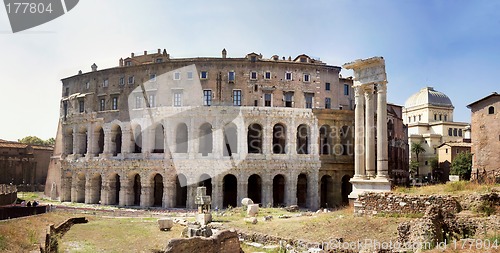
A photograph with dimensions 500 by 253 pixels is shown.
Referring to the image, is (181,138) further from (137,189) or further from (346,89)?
(346,89)

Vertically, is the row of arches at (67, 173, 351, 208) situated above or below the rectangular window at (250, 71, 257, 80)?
below

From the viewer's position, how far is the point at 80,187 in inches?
1693

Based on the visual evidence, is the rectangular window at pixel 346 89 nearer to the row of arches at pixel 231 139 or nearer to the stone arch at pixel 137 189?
the row of arches at pixel 231 139

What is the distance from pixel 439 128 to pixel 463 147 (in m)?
13.4

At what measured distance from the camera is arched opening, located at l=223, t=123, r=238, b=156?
3765 cm

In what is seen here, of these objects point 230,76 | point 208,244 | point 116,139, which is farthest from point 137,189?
point 208,244

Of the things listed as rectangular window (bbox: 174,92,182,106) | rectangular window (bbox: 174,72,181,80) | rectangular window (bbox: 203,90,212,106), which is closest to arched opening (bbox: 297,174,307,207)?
rectangular window (bbox: 203,90,212,106)

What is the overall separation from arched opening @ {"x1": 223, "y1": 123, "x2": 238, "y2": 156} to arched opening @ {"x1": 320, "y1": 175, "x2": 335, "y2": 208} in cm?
834

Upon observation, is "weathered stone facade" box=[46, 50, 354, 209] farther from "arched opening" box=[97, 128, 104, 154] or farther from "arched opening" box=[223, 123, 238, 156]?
"arched opening" box=[97, 128, 104, 154]

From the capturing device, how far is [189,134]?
3669 cm

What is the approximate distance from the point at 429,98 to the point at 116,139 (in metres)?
51.5

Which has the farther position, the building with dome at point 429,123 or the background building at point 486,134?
the building with dome at point 429,123

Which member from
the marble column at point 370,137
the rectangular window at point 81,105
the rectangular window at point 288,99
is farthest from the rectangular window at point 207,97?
the marble column at point 370,137

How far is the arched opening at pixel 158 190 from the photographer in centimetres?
4009
